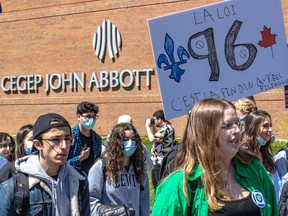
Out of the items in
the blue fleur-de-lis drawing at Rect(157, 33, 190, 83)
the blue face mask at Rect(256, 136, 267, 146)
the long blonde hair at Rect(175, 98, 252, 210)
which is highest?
the blue fleur-de-lis drawing at Rect(157, 33, 190, 83)

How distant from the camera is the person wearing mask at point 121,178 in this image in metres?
5.84

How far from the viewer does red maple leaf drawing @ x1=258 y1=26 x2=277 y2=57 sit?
255 inches

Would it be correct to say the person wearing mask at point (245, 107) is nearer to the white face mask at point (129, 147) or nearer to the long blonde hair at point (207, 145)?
the white face mask at point (129, 147)

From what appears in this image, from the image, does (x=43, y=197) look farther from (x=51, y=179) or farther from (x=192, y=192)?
(x=192, y=192)

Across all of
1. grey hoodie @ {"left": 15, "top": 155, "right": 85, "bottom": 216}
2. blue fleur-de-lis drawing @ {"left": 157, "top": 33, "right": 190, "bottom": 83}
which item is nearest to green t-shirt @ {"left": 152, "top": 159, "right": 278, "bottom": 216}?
grey hoodie @ {"left": 15, "top": 155, "right": 85, "bottom": 216}

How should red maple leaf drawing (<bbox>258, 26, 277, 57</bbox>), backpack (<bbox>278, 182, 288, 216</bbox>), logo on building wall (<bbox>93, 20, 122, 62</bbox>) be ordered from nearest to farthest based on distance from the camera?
1. backpack (<bbox>278, 182, 288, 216</bbox>)
2. red maple leaf drawing (<bbox>258, 26, 277, 57</bbox>)
3. logo on building wall (<bbox>93, 20, 122, 62</bbox>)

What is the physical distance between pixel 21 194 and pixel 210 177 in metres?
1.40

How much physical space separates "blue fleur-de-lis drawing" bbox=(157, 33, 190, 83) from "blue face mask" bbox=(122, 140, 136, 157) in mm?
869

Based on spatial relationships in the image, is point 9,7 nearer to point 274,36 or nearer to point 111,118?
point 111,118

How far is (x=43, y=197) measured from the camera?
166 inches

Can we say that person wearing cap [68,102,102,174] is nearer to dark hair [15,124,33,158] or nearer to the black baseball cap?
dark hair [15,124,33,158]

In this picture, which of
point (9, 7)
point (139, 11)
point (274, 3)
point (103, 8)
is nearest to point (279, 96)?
point (139, 11)

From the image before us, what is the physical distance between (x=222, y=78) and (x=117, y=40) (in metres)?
21.9

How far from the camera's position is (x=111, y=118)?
92.4ft
